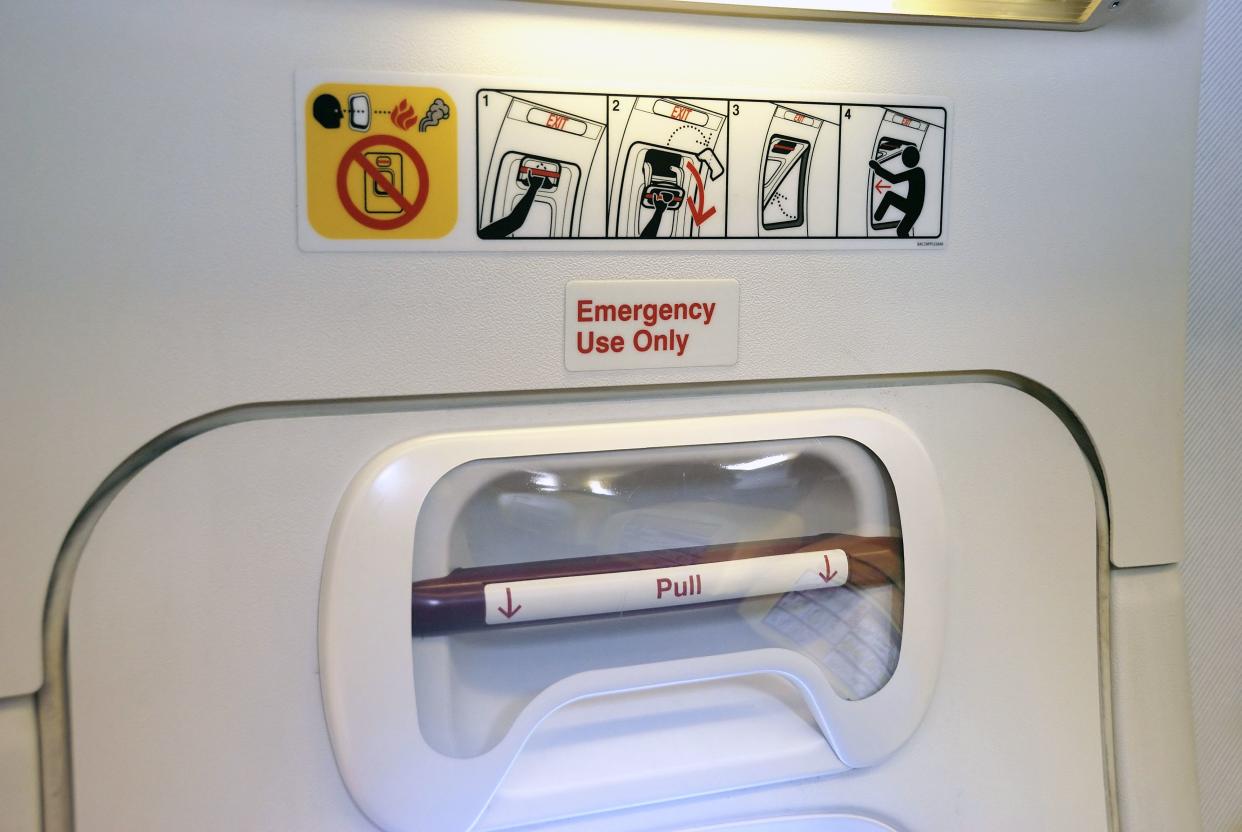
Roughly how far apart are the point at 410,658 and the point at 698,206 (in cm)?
39

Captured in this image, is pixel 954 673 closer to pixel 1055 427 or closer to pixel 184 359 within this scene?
pixel 1055 427

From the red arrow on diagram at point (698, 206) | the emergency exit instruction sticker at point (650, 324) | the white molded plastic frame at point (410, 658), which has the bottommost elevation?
the white molded plastic frame at point (410, 658)

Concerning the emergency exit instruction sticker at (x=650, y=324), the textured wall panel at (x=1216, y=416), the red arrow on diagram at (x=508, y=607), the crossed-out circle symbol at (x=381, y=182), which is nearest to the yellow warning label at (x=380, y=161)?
the crossed-out circle symbol at (x=381, y=182)

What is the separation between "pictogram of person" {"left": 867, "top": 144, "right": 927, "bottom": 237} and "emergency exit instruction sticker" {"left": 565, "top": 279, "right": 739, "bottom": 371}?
145mm

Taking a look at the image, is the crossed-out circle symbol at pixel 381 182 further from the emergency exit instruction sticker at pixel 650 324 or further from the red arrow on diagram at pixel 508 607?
the red arrow on diagram at pixel 508 607

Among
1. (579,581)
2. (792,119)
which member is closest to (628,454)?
(579,581)

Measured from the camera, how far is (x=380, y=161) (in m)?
0.64

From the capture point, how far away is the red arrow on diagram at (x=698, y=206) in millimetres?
694

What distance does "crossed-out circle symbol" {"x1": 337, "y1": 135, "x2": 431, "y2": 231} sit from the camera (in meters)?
0.63

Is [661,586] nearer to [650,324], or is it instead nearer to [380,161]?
[650,324]

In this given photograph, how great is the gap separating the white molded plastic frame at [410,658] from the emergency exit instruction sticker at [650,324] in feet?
0.16

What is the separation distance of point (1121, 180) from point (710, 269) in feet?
1.24

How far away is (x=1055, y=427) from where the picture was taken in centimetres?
81

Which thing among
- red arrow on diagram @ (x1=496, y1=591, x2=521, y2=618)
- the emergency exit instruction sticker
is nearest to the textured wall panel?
the emergency exit instruction sticker
